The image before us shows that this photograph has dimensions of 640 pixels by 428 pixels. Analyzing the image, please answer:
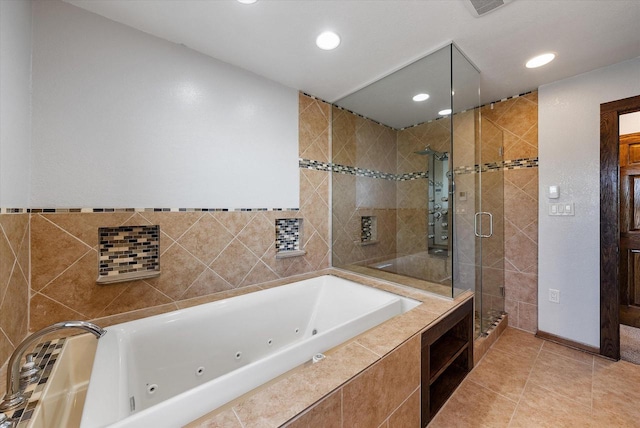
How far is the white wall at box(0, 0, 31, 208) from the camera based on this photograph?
101 cm

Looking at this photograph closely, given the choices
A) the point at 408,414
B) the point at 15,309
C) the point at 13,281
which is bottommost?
the point at 408,414

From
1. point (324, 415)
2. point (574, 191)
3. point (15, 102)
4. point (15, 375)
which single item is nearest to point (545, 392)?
point (574, 191)

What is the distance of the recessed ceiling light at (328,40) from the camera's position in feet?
5.29

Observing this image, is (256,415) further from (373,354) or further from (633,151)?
(633,151)

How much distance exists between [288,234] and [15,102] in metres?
1.79

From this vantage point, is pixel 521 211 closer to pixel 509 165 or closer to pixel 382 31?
pixel 509 165

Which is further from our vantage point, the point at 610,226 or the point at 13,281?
the point at 610,226

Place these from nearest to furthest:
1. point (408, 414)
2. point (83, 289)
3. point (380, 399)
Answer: point (380, 399) < point (408, 414) < point (83, 289)

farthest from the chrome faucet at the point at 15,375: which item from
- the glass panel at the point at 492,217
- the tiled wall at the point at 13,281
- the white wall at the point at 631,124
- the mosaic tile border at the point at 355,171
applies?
the white wall at the point at 631,124

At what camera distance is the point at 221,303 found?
1.63 meters

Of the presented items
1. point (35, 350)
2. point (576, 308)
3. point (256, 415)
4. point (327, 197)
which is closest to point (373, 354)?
point (256, 415)

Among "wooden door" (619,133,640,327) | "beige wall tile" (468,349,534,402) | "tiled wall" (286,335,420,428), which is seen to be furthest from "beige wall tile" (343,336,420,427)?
"wooden door" (619,133,640,327)

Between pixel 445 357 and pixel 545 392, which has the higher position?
pixel 445 357

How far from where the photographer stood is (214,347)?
1522 millimetres
